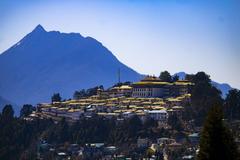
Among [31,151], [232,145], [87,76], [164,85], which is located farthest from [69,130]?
[87,76]

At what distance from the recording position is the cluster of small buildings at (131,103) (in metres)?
54.1

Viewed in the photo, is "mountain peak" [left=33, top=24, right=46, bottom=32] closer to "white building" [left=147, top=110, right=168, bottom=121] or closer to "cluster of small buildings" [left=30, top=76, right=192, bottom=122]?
"cluster of small buildings" [left=30, top=76, right=192, bottom=122]

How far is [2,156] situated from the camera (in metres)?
50.7

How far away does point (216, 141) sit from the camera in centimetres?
1127

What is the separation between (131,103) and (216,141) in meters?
47.2

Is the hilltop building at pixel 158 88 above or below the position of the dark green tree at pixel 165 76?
below

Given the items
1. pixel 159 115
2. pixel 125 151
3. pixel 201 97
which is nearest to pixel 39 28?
pixel 201 97

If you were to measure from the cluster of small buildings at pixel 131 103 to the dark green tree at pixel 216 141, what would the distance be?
4067cm

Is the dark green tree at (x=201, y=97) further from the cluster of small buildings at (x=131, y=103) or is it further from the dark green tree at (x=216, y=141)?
the dark green tree at (x=216, y=141)

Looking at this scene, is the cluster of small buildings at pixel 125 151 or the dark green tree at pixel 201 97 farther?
the dark green tree at pixel 201 97

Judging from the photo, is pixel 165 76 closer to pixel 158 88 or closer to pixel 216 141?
pixel 158 88

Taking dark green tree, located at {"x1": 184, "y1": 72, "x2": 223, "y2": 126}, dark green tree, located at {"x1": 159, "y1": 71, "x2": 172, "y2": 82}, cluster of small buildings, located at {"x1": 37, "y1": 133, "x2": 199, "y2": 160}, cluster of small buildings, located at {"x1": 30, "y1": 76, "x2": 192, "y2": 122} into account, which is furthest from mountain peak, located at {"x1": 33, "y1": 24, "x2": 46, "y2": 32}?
cluster of small buildings, located at {"x1": 37, "y1": 133, "x2": 199, "y2": 160}

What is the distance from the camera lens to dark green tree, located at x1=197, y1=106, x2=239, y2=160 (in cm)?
1122

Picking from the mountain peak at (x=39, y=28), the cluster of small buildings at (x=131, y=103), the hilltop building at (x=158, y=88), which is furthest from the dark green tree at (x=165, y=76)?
the mountain peak at (x=39, y=28)
